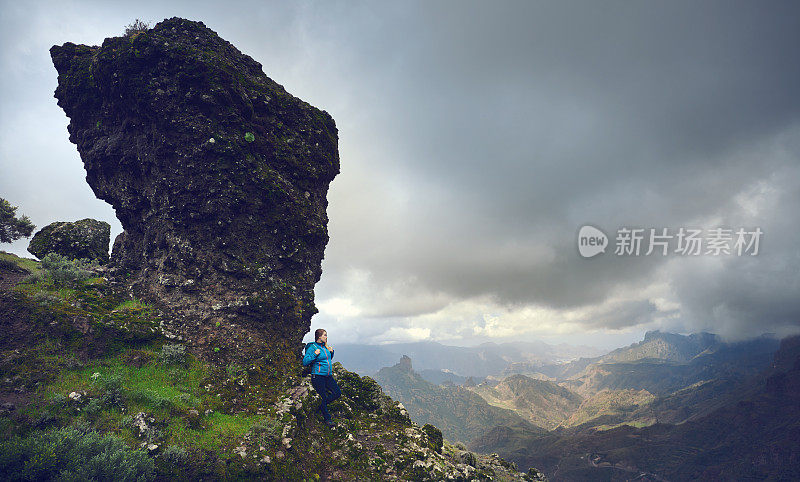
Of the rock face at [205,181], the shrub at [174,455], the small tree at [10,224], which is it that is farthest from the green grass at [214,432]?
the small tree at [10,224]

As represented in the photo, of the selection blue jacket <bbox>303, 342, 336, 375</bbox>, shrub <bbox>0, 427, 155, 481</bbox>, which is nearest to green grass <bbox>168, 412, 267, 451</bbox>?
shrub <bbox>0, 427, 155, 481</bbox>

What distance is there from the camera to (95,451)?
7457 millimetres

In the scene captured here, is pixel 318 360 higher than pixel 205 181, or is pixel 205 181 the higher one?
pixel 205 181

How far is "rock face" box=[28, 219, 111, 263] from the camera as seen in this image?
17781 mm

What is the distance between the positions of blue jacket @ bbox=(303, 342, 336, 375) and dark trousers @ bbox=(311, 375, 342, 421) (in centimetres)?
37

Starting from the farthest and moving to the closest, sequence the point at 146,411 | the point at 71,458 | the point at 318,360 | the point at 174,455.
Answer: the point at 318,360, the point at 146,411, the point at 174,455, the point at 71,458

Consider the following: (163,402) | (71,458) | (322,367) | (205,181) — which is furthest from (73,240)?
(322,367)

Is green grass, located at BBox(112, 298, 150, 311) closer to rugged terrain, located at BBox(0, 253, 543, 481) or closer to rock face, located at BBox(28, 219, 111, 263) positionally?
rugged terrain, located at BBox(0, 253, 543, 481)

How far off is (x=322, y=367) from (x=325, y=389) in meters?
1.43

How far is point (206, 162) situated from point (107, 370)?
9873mm

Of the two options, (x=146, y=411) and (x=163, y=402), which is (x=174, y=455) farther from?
(x=163, y=402)

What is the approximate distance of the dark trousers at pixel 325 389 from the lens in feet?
40.4

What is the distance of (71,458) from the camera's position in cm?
687

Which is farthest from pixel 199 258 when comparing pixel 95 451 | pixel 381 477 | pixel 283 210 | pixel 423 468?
pixel 423 468
